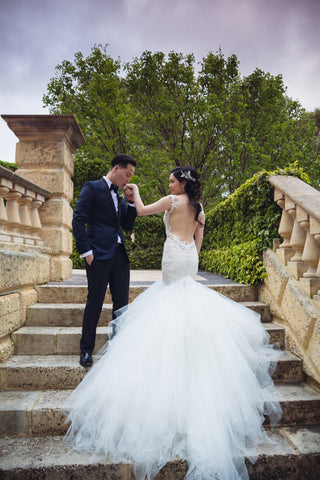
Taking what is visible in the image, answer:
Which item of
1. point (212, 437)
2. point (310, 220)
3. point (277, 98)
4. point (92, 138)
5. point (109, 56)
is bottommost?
point (212, 437)

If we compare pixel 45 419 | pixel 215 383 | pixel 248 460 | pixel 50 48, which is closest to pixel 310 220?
pixel 215 383

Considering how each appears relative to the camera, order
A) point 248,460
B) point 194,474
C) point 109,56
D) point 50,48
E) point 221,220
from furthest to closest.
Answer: point 109,56 < point 221,220 < point 50,48 < point 248,460 < point 194,474

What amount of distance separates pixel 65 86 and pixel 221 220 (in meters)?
11.0

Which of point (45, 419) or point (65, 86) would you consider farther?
point (65, 86)

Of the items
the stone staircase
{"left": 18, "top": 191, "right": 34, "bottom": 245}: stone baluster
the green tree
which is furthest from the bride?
the green tree

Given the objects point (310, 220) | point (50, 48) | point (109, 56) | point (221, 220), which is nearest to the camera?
point (310, 220)

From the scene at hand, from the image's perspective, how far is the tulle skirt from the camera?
1.81m

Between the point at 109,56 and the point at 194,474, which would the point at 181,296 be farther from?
the point at 109,56

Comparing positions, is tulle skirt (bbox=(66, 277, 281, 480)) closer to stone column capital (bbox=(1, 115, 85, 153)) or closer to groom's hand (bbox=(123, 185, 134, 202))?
groom's hand (bbox=(123, 185, 134, 202))

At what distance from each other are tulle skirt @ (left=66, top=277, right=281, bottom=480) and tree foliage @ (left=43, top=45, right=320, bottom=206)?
10.3 meters

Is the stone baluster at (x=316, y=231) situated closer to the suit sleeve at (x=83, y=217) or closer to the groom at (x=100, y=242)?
the groom at (x=100, y=242)

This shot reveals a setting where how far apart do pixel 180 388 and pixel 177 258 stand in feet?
3.53

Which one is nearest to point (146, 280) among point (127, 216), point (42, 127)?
point (127, 216)

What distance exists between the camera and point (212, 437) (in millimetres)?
1805
